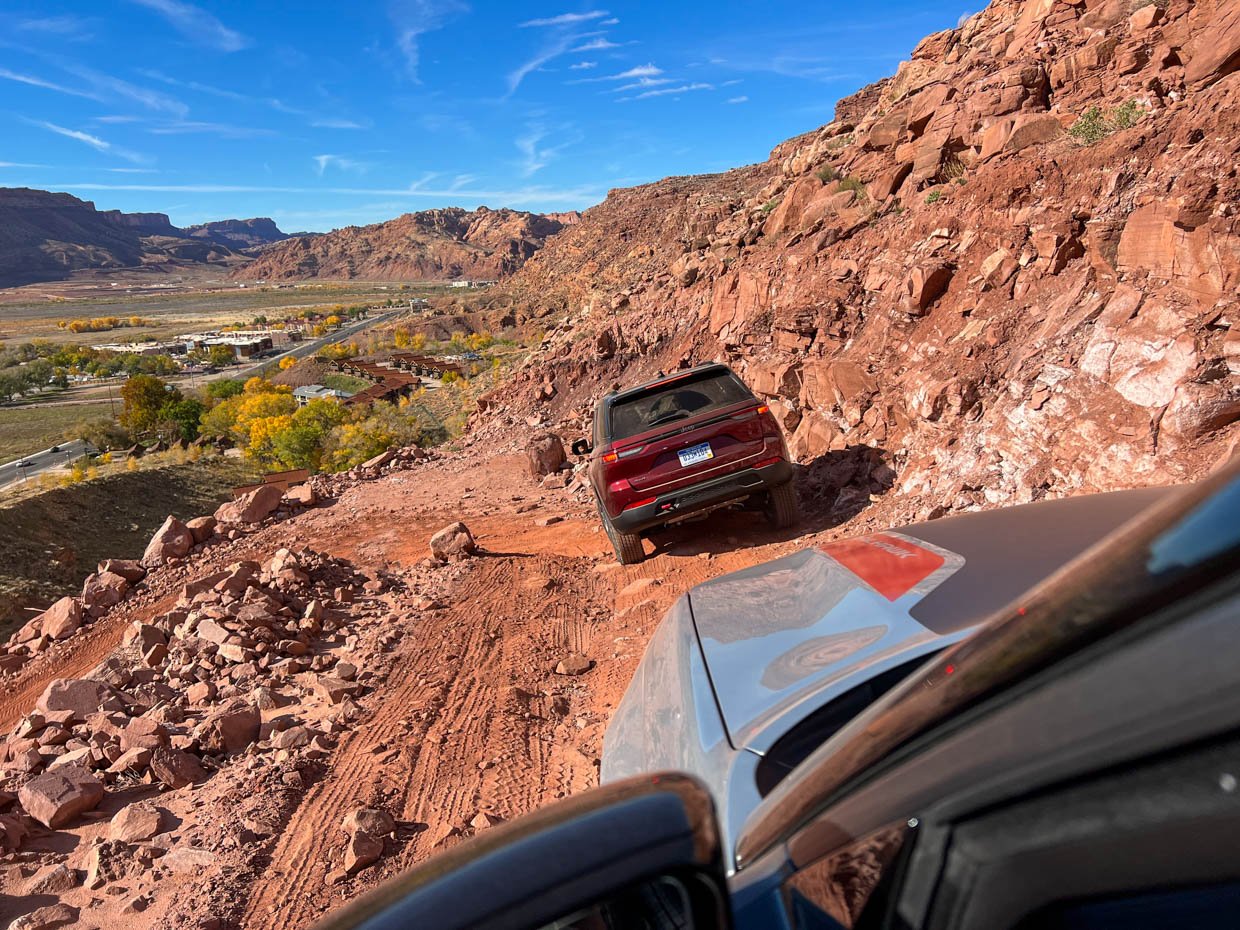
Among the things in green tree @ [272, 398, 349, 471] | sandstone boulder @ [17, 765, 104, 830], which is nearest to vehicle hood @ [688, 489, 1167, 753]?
sandstone boulder @ [17, 765, 104, 830]

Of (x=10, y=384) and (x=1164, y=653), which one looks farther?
(x=10, y=384)

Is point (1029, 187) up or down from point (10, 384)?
up

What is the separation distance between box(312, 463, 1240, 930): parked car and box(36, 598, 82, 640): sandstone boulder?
31.0 ft

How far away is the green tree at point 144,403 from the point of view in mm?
55000

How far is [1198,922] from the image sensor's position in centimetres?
73

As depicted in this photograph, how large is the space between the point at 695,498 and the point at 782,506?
3.47 ft

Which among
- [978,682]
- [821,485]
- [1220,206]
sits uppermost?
→ [1220,206]

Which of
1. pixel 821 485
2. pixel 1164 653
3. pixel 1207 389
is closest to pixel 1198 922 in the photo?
pixel 1164 653

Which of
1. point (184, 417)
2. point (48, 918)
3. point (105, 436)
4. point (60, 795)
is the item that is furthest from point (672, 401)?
point (105, 436)

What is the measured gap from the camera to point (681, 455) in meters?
7.52

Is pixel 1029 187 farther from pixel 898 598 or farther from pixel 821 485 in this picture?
pixel 898 598

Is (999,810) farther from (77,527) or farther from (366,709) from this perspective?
(77,527)

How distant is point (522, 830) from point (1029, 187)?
10.2 m

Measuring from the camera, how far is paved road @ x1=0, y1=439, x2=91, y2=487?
1825 inches
